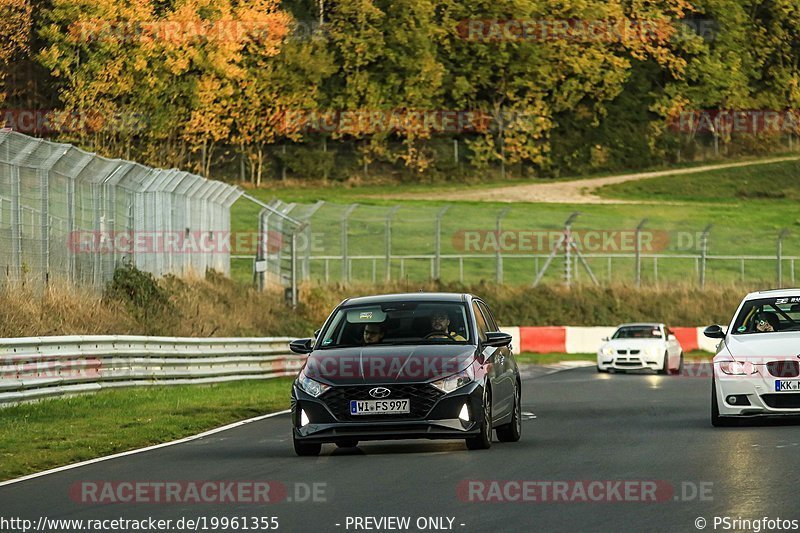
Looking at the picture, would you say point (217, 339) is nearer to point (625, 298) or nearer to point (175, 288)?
point (175, 288)

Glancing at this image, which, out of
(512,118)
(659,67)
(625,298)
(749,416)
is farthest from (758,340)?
(659,67)

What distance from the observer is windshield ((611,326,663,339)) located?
38.7 metres

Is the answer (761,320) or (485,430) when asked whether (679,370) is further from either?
(485,430)

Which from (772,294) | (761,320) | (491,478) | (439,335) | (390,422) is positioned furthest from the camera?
(761,320)

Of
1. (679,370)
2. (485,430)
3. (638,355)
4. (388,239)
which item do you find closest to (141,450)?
(485,430)

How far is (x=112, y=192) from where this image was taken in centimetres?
3164

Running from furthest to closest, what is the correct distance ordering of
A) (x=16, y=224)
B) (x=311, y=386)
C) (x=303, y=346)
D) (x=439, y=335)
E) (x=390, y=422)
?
(x=16, y=224) < (x=303, y=346) < (x=439, y=335) < (x=311, y=386) < (x=390, y=422)

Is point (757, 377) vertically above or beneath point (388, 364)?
beneath

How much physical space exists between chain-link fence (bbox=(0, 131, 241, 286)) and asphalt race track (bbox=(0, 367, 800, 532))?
8.62m

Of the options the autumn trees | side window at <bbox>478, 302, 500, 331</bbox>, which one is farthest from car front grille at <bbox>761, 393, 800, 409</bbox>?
the autumn trees

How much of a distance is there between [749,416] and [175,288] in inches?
747

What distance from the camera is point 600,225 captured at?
64.9 meters

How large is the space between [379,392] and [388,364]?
0.32 meters

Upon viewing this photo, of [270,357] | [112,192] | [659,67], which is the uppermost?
[659,67]
